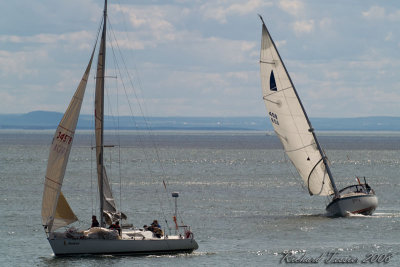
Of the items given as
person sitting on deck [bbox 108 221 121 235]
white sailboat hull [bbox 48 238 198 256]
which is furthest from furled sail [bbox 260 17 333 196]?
person sitting on deck [bbox 108 221 121 235]

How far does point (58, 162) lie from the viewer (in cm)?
4650

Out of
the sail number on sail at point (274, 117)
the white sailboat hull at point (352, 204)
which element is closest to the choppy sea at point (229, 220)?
the white sailboat hull at point (352, 204)

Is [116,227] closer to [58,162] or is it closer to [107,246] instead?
[107,246]

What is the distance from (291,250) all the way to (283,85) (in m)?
18.6

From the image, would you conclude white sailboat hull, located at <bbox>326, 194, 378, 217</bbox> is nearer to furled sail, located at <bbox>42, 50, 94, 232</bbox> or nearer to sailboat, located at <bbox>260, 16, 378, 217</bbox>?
sailboat, located at <bbox>260, 16, 378, 217</bbox>

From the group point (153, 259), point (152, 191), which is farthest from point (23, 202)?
point (153, 259)

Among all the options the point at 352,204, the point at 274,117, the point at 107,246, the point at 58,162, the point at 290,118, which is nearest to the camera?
the point at 107,246

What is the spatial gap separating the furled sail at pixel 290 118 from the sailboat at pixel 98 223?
67.1 ft

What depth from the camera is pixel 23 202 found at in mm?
73500

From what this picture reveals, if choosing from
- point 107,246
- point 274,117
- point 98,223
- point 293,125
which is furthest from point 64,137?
point 293,125

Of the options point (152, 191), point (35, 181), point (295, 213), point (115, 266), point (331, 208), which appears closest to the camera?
point (115, 266)

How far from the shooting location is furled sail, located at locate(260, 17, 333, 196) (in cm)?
6519

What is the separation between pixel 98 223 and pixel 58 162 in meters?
3.92

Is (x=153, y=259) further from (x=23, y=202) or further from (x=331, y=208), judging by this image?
(x=23, y=202)
